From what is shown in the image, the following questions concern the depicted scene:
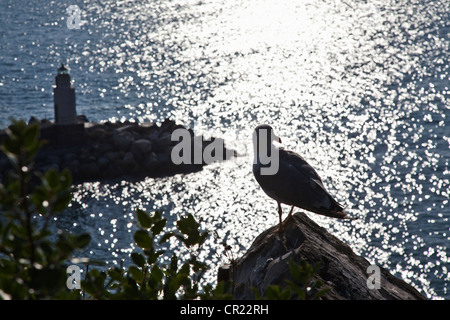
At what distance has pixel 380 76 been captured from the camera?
64.3m

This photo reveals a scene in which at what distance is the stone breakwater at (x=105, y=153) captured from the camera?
39.1 m

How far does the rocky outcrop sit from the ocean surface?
2181 centimetres

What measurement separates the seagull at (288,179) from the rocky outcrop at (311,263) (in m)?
0.28

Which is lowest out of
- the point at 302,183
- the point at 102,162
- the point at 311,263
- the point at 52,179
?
the point at 52,179

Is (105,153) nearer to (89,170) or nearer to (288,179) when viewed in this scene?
(89,170)

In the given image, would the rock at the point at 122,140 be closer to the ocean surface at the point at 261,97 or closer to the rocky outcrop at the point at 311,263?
the ocean surface at the point at 261,97

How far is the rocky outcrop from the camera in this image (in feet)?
19.0

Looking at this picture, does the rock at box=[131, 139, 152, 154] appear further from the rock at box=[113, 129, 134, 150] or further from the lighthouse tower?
the lighthouse tower

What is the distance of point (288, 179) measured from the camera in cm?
805

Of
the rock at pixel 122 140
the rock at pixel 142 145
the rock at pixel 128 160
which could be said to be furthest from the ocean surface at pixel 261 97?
the rock at pixel 122 140

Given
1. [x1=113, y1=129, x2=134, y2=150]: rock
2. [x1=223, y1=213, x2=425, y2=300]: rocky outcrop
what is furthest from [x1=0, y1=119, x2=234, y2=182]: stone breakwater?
[x1=223, y1=213, x2=425, y2=300]: rocky outcrop

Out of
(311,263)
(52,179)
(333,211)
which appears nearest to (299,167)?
(333,211)

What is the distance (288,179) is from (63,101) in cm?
3530

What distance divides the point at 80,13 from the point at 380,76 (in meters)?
62.8
